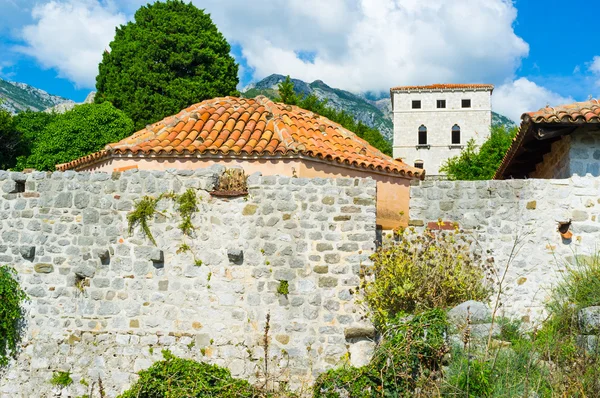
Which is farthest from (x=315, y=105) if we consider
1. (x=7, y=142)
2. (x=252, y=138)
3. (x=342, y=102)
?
(x=342, y=102)

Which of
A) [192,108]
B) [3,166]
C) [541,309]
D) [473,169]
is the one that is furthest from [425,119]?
[541,309]

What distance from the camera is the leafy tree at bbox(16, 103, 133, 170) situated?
21.8m

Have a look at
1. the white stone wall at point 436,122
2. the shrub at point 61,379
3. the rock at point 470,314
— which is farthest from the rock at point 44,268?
the white stone wall at point 436,122

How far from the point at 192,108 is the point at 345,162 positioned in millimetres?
4345

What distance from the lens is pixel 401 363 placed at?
6164mm

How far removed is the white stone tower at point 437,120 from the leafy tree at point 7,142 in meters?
37.7

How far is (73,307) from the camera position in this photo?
26.2ft

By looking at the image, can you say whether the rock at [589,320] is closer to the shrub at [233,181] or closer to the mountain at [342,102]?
the shrub at [233,181]

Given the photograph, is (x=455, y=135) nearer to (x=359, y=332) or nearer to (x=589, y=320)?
(x=359, y=332)

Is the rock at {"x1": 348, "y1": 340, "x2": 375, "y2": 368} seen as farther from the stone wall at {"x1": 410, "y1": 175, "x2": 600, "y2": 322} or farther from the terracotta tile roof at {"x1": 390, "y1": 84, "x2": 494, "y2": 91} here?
the terracotta tile roof at {"x1": 390, "y1": 84, "x2": 494, "y2": 91}

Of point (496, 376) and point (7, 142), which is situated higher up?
point (7, 142)

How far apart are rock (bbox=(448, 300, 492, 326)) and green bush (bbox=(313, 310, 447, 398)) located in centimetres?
18

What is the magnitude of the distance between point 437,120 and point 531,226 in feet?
160

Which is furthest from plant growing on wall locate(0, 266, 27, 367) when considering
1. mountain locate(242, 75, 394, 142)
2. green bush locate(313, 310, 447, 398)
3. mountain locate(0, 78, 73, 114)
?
mountain locate(242, 75, 394, 142)
